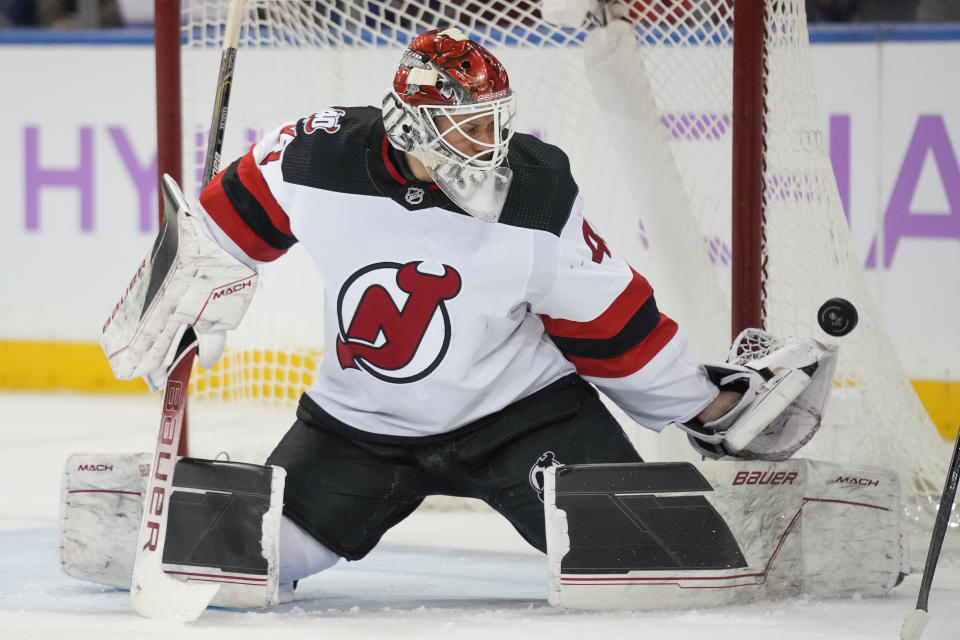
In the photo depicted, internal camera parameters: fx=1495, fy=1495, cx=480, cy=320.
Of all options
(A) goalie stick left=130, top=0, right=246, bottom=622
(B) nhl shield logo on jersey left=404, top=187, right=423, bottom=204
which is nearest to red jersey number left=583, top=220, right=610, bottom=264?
(B) nhl shield logo on jersey left=404, top=187, right=423, bottom=204

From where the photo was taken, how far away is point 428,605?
7.98ft

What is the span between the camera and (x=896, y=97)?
4184 mm

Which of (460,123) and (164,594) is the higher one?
(460,123)

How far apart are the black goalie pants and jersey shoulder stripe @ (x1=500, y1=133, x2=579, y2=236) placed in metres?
0.30

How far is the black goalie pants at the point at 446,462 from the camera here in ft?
7.87

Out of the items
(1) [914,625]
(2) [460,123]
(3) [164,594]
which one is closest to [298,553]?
(3) [164,594]

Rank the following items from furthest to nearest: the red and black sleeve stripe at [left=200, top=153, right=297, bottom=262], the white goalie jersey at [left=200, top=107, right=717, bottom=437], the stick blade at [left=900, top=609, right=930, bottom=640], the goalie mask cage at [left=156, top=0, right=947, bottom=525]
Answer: the goalie mask cage at [left=156, top=0, right=947, bottom=525] → the red and black sleeve stripe at [left=200, top=153, right=297, bottom=262] → the white goalie jersey at [left=200, top=107, right=717, bottom=437] → the stick blade at [left=900, top=609, right=930, bottom=640]

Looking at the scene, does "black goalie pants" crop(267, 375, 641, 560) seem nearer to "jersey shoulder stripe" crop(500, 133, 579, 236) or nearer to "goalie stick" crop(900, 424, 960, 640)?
"jersey shoulder stripe" crop(500, 133, 579, 236)

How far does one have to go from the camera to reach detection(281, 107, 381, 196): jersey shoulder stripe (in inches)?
91.7

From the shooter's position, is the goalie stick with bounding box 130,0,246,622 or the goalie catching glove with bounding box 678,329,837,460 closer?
the goalie stick with bounding box 130,0,246,622

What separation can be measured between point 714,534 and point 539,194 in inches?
→ 23.1

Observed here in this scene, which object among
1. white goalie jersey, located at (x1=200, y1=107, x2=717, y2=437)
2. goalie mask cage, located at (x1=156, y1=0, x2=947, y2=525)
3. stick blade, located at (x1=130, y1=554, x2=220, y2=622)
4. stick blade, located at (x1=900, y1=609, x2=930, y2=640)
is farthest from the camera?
goalie mask cage, located at (x1=156, y1=0, x2=947, y2=525)

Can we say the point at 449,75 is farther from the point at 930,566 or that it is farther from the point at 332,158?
the point at 930,566

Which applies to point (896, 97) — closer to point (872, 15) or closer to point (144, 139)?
point (872, 15)
